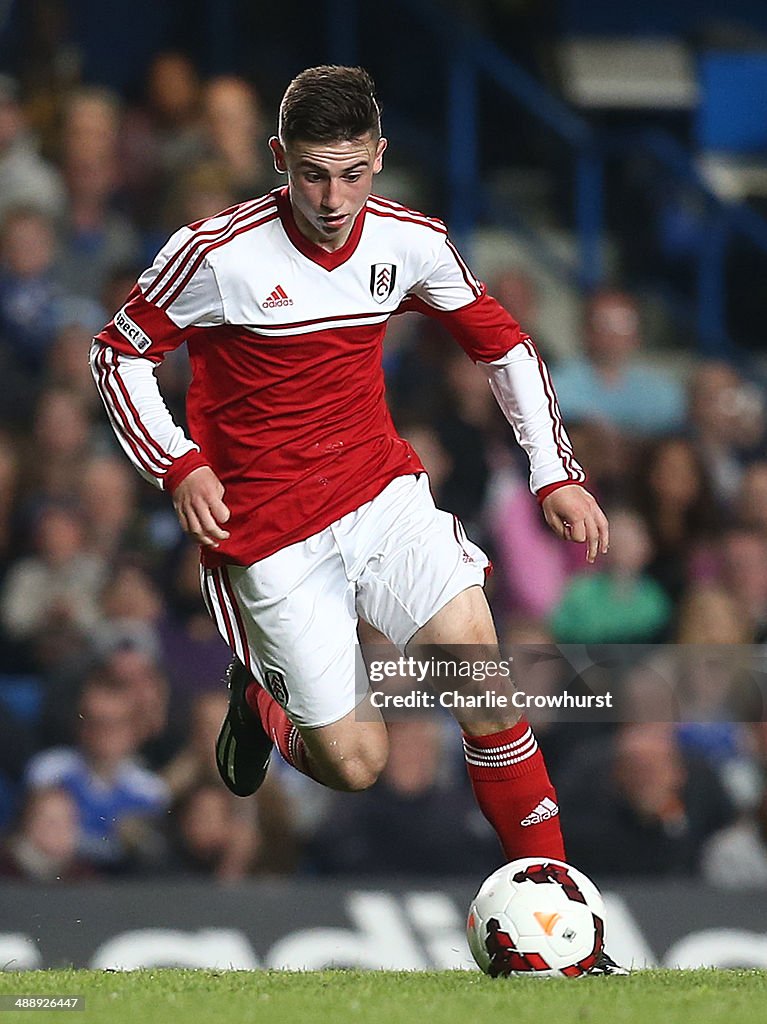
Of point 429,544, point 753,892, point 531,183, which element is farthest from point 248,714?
point 531,183

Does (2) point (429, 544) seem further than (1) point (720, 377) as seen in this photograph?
No

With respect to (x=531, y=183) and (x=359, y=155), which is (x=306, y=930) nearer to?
(x=359, y=155)

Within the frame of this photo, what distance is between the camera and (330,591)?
4922 millimetres

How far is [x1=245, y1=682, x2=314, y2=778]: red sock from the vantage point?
16.8 feet

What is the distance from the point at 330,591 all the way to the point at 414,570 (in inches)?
10.4

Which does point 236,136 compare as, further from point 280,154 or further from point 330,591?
point 330,591

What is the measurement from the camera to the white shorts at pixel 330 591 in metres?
4.87

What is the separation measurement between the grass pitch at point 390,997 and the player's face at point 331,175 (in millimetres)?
1822

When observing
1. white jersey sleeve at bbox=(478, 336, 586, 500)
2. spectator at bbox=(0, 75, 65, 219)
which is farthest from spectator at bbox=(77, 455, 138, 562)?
white jersey sleeve at bbox=(478, 336, 586, 500)

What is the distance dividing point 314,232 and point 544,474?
0.84 m

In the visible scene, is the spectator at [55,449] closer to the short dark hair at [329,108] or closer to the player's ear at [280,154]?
the player's ear at [280,154]

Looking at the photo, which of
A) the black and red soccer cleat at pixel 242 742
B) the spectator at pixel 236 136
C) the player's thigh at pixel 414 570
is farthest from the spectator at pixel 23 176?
the player's thigh at pixel 414 570

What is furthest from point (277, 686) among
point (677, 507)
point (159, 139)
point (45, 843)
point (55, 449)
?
point (159, 139)

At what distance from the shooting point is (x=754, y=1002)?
14.1ft
